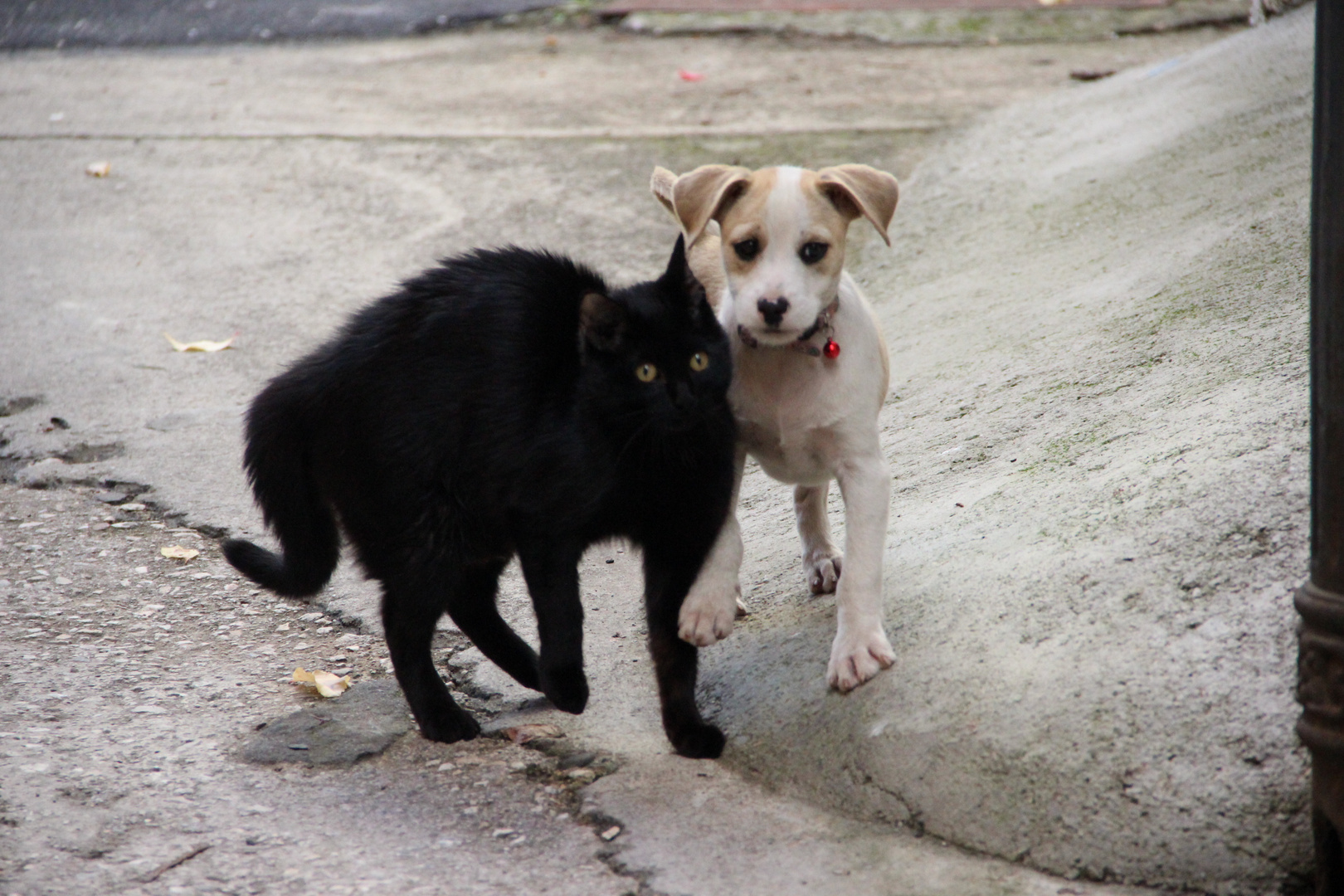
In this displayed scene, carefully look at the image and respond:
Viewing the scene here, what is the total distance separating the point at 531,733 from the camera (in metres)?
2.60

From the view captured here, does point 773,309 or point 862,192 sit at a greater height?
point 862,192

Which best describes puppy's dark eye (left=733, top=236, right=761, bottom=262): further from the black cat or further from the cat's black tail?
the cat's black tail

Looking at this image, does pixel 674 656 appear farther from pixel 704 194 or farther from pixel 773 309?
pixel 704 194

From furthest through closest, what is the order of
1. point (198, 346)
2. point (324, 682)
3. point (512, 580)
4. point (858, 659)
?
1. point (198, 346)
2. point (512, 580)
3. point (324, 682)
4. point (858, 659)

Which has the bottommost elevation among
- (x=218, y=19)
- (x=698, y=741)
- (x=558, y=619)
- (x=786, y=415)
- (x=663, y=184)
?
(x=698, y=741)

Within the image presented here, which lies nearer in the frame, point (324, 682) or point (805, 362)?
point (805, 362)

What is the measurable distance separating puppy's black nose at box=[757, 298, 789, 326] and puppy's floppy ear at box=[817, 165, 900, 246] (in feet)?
1.05

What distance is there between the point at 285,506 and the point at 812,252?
1191 mm

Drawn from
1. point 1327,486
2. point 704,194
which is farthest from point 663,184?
point 1327,486

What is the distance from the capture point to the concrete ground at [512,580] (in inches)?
83.4

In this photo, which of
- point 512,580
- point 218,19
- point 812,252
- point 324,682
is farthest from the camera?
point 218,19

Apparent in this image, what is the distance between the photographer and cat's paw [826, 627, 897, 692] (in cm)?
241

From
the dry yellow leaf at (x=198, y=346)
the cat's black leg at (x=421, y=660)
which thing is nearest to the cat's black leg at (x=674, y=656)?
the cat's black leg at (x=421, y=660)

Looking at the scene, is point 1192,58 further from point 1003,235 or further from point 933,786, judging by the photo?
point 933,786
